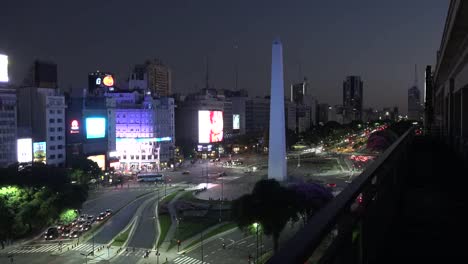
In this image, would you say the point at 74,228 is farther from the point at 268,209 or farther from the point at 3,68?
the point at 3,68

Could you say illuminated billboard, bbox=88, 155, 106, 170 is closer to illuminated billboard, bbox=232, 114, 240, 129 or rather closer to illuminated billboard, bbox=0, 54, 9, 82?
illuminated billboard, bbox=0, 54, 9, 82

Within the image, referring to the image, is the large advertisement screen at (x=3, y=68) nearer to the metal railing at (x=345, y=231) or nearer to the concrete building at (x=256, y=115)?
the metal railing at (x=345, y=231)

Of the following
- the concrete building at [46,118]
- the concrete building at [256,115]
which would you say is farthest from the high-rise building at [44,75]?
the concrete building at [256,115]

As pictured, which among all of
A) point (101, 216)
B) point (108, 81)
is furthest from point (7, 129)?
point (108, 81)

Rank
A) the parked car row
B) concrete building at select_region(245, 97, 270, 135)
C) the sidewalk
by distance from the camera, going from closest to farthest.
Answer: the sidewalk → the parked car row → concrete building at select_region(245, 97, 270, 135)

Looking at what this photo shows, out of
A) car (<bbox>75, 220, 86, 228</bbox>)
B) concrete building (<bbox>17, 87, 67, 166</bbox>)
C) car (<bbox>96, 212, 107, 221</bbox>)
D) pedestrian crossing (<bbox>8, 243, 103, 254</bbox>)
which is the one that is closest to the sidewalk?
pedestrian crossing (<bbox>8, 243, 103, 254</bbox>)

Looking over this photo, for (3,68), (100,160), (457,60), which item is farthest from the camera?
(100,160)
